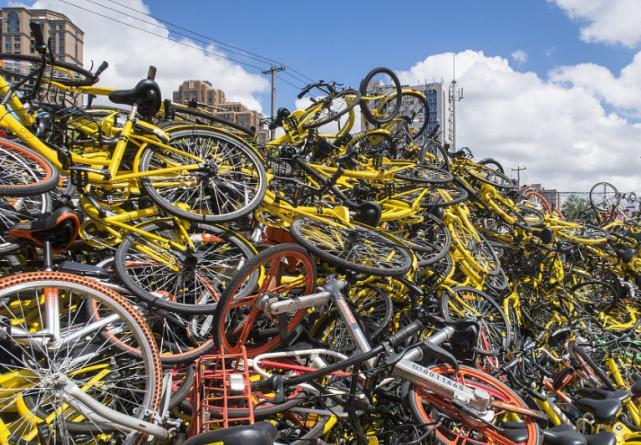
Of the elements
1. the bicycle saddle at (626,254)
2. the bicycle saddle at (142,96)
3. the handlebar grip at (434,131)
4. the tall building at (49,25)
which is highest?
the tall building at (49,25)

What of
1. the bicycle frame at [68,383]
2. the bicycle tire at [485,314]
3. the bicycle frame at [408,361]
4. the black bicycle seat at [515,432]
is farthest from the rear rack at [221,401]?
the bicycle tire at [485,314]

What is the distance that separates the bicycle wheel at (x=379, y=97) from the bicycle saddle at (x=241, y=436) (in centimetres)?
571

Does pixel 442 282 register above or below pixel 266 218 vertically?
below

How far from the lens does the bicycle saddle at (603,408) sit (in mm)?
3066

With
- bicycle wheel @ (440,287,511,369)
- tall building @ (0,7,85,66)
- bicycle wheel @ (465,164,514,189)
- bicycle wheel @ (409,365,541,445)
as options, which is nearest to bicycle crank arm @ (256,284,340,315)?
bicycle wheel @ (409,365,541,445)

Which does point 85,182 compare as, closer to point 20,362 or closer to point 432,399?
point 20,362

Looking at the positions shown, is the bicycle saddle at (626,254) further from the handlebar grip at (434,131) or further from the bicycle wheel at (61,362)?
the bicycle wheel at (61,362)

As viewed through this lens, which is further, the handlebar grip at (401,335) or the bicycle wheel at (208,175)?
the bicycle wheel at (208,175)

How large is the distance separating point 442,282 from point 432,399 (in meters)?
2.65

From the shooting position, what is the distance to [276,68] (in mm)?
26891

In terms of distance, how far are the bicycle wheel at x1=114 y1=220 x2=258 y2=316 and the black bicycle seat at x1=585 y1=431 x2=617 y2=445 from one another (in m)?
2.47

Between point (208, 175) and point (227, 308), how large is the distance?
1.29 meters

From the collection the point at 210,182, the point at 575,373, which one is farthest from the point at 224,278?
the point at 575,373

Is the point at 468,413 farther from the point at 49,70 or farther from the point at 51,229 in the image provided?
the point at 49,70
